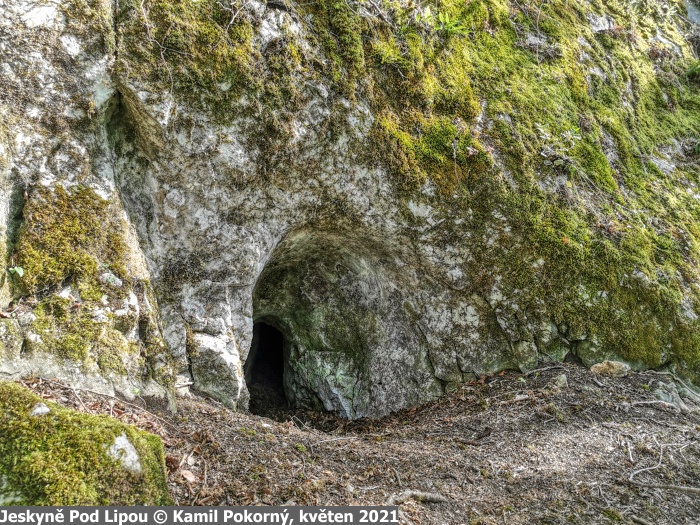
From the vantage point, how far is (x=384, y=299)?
648cm

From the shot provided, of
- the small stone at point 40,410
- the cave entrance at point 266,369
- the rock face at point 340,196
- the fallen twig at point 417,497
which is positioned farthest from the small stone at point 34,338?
the cave entrance at point 266,369

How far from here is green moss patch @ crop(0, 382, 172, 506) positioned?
2504 millimetres

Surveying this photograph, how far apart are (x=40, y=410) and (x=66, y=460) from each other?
1.07ft

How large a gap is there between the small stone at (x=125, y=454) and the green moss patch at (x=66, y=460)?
0.4 inches

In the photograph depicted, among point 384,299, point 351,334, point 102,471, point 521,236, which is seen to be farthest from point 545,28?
point 102,471

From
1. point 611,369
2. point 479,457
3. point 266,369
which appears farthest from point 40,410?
point 266,369

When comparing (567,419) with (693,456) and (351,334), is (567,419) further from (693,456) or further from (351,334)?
(351,334)

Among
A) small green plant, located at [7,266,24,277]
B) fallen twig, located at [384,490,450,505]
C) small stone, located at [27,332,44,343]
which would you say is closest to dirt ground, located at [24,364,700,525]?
fallen twig, located at [384,490,450,505]

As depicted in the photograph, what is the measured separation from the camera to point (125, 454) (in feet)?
9.07

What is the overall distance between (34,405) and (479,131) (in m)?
5.04
